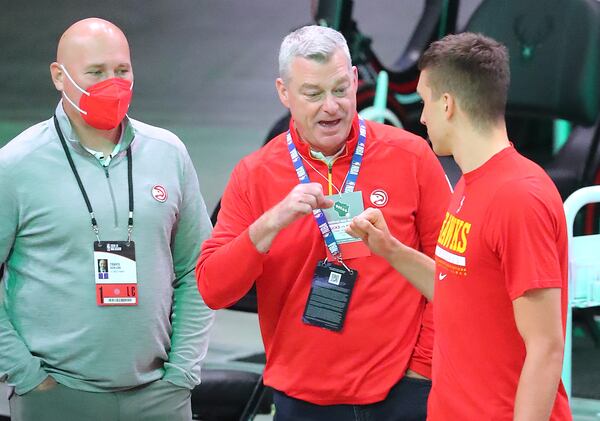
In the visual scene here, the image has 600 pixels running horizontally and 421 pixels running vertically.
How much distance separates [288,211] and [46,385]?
85 cm

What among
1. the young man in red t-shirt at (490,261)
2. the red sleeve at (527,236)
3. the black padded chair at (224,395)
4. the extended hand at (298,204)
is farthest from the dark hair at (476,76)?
the black padded chair at (224,395)

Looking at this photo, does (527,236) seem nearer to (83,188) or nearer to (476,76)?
(476,76)

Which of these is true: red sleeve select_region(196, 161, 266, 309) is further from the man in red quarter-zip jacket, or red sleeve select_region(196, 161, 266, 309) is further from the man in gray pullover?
the man in gray pullover

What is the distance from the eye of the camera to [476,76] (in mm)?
1831

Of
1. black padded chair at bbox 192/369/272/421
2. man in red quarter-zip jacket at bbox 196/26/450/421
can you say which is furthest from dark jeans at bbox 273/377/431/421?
black padded chair at bbox 192/369/272/421

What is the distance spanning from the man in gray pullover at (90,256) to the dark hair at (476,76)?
95 centimetres

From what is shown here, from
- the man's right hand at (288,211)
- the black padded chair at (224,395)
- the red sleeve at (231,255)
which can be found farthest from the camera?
the black padded chair at (224,395)

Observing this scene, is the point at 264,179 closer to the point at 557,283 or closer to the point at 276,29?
the point at 557,283

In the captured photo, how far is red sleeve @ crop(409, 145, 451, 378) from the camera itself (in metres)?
2.23

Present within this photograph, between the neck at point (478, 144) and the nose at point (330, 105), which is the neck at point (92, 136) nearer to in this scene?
the nose at point (330, 105)

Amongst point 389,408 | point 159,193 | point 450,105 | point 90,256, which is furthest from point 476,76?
point 90,256

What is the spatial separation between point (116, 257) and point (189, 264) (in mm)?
271

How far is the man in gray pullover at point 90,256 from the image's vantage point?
242cm

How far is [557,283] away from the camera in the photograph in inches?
66.2
